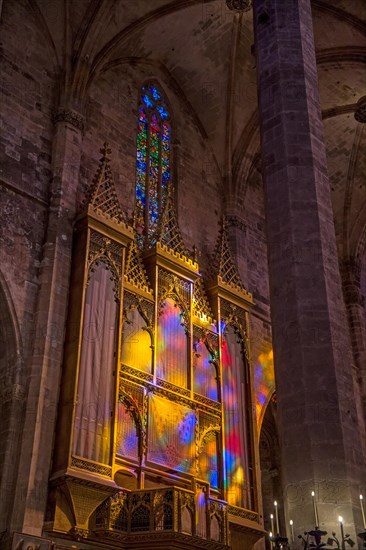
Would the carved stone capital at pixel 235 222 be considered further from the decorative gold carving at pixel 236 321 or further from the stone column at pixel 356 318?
the stone column at pixel 356 318

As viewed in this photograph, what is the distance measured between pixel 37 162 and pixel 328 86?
877cm

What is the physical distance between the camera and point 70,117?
49.6 feet

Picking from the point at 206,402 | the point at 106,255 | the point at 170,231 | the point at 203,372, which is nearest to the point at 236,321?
the point at 203,372

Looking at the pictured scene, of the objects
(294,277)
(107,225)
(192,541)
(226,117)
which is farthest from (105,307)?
(226,117)

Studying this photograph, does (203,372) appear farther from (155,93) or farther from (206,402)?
(155,93)

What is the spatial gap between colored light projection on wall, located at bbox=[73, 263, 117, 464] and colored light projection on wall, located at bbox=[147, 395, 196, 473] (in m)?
1.03

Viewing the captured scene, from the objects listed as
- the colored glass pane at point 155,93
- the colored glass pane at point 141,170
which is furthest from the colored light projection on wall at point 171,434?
the colored glass pane at point 155,93

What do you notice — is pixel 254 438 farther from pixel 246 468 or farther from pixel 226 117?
pixel 226 117

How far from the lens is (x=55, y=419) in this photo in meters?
12.0

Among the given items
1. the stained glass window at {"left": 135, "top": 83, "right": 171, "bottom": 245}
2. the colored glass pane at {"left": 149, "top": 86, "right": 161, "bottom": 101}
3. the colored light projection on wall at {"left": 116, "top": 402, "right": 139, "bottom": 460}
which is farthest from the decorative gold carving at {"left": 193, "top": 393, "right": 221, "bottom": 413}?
the colored glass pane at {"left": 149, "top": 86, "right": 161, "bottom": 101}

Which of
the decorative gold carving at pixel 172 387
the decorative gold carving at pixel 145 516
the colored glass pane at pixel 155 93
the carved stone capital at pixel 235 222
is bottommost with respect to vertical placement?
the decorative gold carving at pixel 145 516

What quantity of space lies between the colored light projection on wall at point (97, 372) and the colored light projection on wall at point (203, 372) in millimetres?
2239

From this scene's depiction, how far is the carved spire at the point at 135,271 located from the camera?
14102mm

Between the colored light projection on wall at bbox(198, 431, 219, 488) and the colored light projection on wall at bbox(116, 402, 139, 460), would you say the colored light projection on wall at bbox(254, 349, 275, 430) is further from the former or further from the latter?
the colored light projection on wall at bbox(116, 402, 139, 460)
